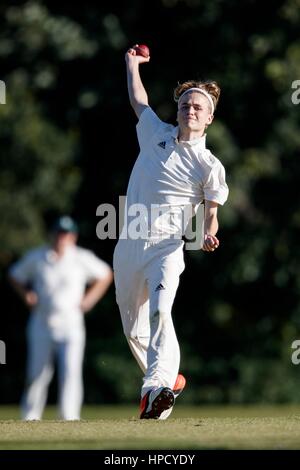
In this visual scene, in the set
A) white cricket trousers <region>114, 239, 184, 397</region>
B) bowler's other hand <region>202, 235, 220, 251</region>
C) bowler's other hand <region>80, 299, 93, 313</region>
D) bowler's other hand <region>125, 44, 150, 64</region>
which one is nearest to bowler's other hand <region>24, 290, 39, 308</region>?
bowler's other hand <region>80, 299, 93, 313</region>

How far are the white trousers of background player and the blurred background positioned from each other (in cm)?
595

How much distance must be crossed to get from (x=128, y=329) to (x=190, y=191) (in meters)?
0.95

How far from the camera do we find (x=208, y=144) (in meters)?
19.2

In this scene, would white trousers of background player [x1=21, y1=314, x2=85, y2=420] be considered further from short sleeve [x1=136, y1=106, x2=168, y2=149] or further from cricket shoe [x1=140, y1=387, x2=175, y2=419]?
cricket shoe [x1=140, y1=387, x2=175, y2=419]

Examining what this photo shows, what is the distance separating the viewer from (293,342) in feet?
69.2

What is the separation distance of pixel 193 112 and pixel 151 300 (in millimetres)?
1195

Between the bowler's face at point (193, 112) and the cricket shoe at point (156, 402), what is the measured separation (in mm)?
1647

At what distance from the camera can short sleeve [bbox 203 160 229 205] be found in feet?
27.6

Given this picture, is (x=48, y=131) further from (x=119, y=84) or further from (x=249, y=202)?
(x=249, y=202)

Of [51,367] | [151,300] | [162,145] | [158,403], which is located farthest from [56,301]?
[158,403]

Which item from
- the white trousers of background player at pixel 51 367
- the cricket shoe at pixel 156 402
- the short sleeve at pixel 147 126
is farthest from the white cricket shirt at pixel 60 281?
the cricket shoe at pixel 156 402

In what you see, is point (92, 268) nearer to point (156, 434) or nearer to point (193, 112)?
point (193, 112)

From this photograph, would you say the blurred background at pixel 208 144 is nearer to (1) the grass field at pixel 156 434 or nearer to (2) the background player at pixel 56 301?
(2) the background player at pixel 56 301

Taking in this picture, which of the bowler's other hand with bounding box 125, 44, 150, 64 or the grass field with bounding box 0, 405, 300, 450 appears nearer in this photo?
the grass field with bounding box 0, 405, 300, 450
